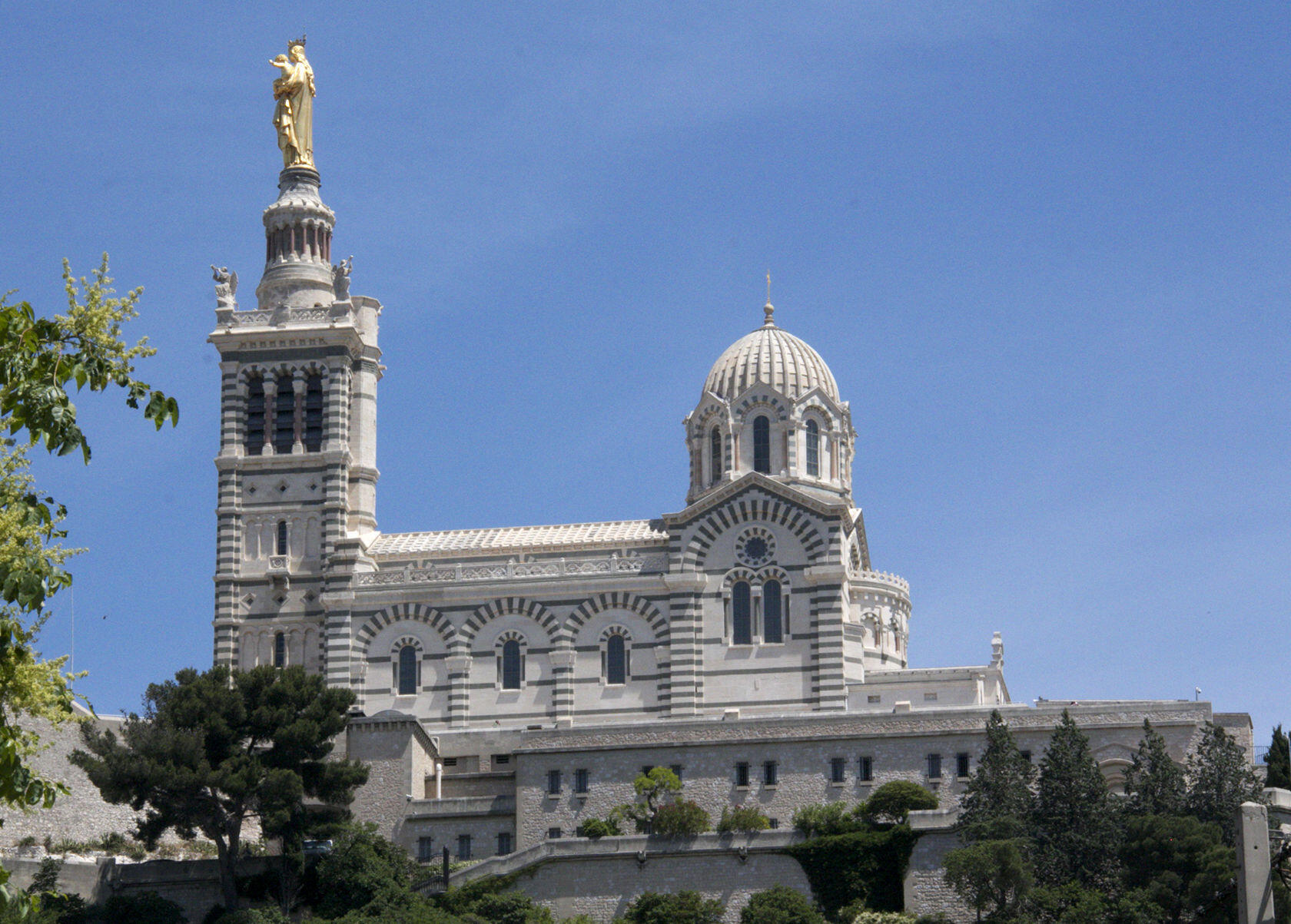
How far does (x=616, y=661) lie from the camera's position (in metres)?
70.9

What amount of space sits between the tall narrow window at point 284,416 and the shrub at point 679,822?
23953mm

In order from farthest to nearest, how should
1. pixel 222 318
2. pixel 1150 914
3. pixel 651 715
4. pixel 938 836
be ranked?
pixel 222 318 < pixel 651 715 < pixel 938 836 < pixel 1150 914

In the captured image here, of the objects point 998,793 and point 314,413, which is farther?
point 314,413

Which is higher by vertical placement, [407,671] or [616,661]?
[616,661]

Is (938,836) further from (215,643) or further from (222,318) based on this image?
(222,318)

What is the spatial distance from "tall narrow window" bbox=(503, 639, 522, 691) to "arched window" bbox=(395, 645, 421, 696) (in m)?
2.98

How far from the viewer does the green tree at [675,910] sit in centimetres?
5581

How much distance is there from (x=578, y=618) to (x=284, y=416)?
14.0m

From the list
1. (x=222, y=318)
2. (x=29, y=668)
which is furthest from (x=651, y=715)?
(x=29, y=668)

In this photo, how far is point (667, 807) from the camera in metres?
59.1

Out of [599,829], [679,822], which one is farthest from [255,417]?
[679,822]

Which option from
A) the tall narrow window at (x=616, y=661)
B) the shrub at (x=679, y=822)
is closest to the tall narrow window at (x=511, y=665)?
the tall narrow window at (x=616, y=661)

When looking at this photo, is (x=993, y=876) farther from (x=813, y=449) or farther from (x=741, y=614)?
(x=813, y=449)

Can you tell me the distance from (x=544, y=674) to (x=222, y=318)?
1853 cm
